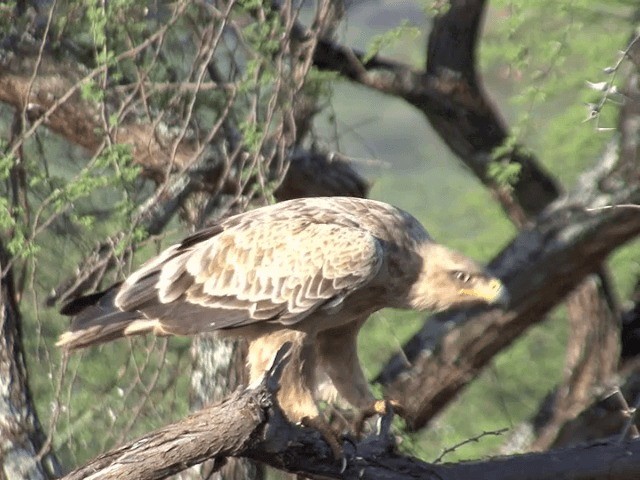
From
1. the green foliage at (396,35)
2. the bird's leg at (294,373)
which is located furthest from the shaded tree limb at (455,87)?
the bird's leg at (294,373)

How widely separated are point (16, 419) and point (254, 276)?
1382 mm

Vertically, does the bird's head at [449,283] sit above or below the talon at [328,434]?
above

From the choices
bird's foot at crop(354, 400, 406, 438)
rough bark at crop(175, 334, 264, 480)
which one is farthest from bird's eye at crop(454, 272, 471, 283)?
rough bark at crop(175, 334, 264, 480)

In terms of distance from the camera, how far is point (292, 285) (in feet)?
17.6

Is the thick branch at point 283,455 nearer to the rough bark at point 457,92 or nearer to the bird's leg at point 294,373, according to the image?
the bird's leg at point 294,373

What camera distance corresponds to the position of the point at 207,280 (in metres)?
5.57

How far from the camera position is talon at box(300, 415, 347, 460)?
4.84 meters

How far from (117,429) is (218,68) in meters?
1.92

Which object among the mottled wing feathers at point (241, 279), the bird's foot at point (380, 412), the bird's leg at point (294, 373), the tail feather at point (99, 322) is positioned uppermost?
the mottled wing feathers at point (241, 279)

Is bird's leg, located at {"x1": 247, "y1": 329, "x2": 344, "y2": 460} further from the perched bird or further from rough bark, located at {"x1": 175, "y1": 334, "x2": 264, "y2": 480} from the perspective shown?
rough bark, located at {"x1": 175, "y1": 334, "x2": 264, "y2": 480}

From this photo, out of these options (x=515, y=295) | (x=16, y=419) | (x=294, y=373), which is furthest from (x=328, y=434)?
(x=515, y=295)

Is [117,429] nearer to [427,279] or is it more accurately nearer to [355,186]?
[355,186]

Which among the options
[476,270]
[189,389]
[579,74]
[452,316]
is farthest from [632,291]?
[476,270]

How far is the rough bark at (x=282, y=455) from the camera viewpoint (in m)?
4.47
